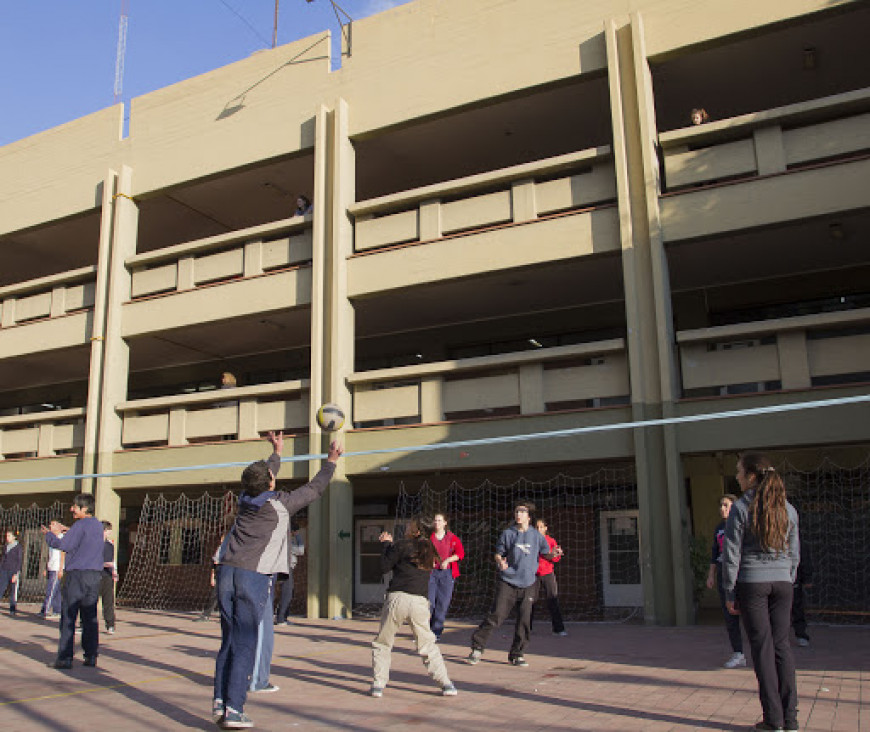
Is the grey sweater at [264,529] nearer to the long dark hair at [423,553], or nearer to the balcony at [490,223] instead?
the long dark hair at [423,553]

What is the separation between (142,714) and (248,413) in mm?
10829

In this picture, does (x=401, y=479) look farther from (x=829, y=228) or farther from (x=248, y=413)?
(x=829, y=228)

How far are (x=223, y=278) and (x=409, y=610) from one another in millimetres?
12729

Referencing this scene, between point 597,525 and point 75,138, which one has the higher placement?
point 75,138

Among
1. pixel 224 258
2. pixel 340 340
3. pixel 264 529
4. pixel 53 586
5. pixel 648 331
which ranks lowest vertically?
pixel 53 586

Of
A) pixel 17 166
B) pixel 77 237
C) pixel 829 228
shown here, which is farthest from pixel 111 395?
pixel 829 228

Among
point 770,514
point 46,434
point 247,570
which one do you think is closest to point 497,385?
point 247,570

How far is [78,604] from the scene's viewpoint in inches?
344

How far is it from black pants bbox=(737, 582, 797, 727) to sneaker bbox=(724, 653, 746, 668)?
322cm

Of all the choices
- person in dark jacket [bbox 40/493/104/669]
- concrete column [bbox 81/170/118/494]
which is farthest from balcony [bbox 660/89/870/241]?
concrete column [bbox 81/170/118/494]

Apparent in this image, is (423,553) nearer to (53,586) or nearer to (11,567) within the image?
(53,586)

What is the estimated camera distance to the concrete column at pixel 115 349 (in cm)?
1842

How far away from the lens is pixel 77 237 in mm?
22469

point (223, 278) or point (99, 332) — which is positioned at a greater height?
point (223, 278)
